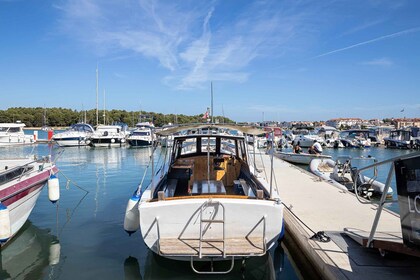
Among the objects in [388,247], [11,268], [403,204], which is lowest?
[11,268]

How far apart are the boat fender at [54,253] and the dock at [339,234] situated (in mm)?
5433

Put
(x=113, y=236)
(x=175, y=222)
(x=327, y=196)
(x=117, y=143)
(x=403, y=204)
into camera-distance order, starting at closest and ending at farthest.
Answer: (x=403, y=204)
(x=175, y=222)
(x=113, y=236)
(x=327, y=196)
(x=117, y=143)

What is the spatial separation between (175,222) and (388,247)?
3.43 metres

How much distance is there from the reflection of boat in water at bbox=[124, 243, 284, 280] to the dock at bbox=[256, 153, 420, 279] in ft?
2.18

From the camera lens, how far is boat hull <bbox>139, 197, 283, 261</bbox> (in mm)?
5992

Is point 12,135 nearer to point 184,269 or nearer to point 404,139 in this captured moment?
point 184,269

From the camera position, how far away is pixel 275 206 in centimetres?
617

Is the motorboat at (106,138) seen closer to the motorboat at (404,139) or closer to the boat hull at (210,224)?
the motorboat at (404,139)

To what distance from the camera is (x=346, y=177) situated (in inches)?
686

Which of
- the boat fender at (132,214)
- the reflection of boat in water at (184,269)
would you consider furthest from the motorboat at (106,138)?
the boat fender at (132,214)

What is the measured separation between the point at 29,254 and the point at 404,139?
190ft

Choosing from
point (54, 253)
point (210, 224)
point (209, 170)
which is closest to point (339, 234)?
point (210, 224)

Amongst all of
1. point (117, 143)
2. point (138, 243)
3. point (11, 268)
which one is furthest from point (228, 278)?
point (117, 143)

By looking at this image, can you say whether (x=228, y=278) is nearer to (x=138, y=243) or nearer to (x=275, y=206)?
(x=275, y=206)
